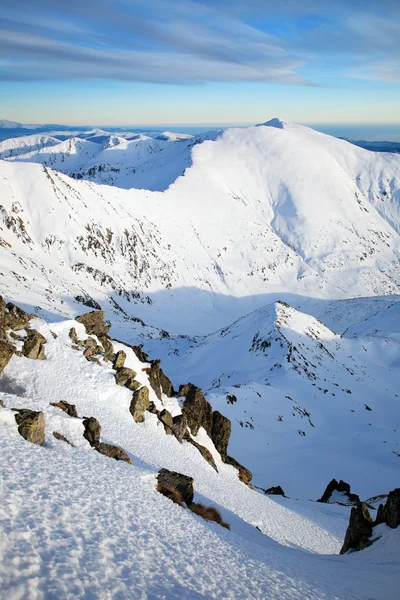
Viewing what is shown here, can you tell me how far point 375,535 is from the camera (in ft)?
43.9

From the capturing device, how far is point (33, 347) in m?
15.7

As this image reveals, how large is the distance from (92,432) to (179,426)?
644cm

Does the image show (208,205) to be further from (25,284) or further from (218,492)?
(218,492)

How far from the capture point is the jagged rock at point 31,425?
9828mm

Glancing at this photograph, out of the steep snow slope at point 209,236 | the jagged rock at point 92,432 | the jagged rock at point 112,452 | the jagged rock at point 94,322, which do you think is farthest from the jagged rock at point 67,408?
the steep snow slope at point 209,236

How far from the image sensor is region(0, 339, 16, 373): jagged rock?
13959 millimetres

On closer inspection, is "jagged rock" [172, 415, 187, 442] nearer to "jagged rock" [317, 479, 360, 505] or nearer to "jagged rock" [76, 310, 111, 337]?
"jagged rock" [76, 310, 111, 337]

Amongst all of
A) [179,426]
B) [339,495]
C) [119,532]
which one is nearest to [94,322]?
[179,426]

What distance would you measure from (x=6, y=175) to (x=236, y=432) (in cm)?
8381

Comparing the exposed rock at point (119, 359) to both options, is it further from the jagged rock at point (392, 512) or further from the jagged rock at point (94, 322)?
the jagged rock at point (392, 512)

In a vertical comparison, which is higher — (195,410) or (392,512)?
(392,512)

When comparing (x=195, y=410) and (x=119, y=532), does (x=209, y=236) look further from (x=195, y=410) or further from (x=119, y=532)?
(x=119, y=532)

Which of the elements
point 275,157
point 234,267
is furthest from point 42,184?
point 275,157

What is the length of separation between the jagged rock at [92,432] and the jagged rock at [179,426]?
19.3ft
